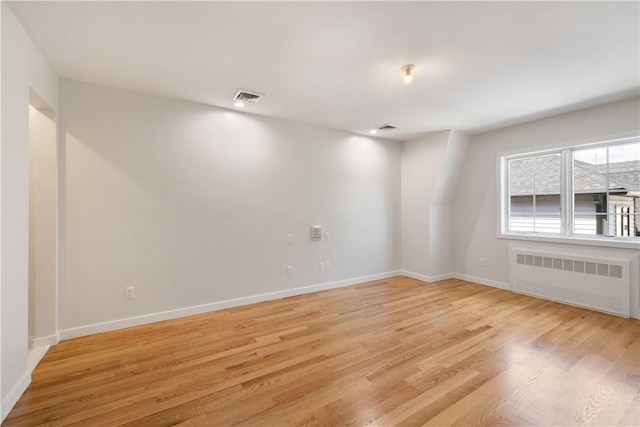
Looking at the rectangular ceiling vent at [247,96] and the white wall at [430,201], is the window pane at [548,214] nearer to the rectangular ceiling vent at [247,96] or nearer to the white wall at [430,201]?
the white wall at [430,201]

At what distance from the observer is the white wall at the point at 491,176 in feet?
11.5

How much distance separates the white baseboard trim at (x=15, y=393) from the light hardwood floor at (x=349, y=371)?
49 mm

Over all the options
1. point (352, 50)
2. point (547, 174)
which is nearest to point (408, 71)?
point (352, 50)

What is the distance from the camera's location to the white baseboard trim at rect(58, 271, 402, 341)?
2.79 m

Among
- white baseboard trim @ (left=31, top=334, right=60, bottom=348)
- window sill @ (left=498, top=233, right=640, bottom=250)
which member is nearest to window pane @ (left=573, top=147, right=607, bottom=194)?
window sill @ (left=498, top=233, right=640, bottom=250)

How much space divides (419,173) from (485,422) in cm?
394

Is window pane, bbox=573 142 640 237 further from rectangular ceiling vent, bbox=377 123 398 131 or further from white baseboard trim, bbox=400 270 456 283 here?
rectangular ceiling vent, bbox=377 123 398 131

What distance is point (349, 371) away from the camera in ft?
7.08

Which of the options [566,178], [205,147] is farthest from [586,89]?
[205,147]

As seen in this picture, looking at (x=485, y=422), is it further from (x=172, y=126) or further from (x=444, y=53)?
(x=172, y=126)

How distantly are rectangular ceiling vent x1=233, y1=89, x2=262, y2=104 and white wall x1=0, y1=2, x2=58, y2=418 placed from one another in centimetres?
167

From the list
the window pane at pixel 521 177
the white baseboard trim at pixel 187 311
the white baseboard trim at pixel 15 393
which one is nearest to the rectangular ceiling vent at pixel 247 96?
the white baseboard trim at pixel 187 311

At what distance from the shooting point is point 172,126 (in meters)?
3.24

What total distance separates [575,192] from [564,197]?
0.15 metres
